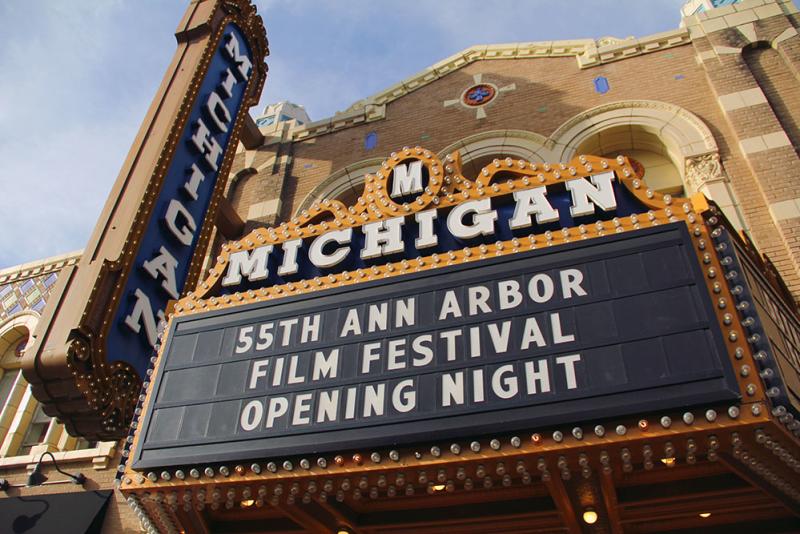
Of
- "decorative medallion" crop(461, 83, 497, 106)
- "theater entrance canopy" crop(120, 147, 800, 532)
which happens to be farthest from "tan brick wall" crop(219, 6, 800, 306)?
"theater entrance canopy" crop(120, 147, 800, 532)

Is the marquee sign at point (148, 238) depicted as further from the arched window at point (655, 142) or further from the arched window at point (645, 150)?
the arched window at point (645, 150)

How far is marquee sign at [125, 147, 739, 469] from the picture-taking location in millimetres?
5270

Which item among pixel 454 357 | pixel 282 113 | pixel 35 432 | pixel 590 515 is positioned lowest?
pixel 590 515

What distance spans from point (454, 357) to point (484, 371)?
340mm

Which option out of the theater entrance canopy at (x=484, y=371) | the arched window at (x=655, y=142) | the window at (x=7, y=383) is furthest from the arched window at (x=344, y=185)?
the window at (x=7, y=383)

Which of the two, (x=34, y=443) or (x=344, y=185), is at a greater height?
(x=344, y=185)

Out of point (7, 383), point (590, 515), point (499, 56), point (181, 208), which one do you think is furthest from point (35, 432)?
point (499, 56)

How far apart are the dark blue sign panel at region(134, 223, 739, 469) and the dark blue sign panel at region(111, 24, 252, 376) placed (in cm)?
223

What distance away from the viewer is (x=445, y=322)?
6.19 meters

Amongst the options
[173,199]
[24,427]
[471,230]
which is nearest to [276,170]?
[173,199]

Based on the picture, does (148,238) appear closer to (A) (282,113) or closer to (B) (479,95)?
(B) (479,95)

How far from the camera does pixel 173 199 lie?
1055 centimetres

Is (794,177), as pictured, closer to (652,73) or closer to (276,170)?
(652,73)

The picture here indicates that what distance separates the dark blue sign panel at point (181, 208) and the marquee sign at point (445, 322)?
6.04 ft
